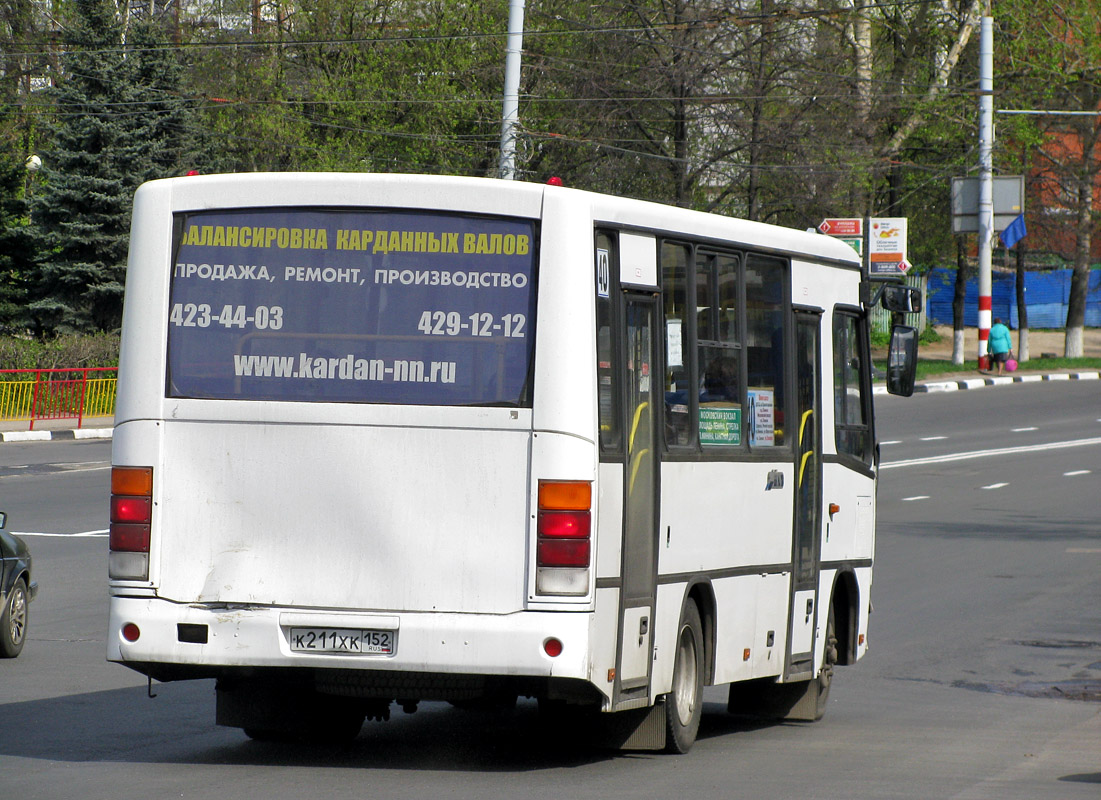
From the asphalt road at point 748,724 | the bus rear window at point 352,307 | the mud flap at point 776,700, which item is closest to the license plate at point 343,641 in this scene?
the asphalt road at point 748,724

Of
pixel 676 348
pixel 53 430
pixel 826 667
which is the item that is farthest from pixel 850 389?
pixel 53 430

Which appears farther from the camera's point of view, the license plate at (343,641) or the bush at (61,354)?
the bush at (61,354)

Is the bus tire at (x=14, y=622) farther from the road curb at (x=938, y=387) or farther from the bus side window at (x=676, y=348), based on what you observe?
the road curb at (x=938, y=387)

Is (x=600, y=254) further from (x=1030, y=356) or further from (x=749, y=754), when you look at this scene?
(x=1030, y=356)

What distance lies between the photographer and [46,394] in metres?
31.5

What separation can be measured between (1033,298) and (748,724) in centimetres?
6165

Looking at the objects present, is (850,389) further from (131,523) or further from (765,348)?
(131,523)

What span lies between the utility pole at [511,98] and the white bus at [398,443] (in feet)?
58.3

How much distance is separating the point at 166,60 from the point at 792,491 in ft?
114

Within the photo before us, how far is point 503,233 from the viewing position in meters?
7.02

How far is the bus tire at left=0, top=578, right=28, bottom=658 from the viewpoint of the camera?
36.1ft

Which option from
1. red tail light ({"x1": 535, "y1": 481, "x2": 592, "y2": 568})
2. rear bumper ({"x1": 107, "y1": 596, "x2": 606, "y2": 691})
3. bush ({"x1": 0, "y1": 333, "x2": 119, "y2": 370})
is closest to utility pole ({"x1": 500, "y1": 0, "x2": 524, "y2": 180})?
bush ({"x1": 0, "y1": 333, "x2": 119, "y2": 370})

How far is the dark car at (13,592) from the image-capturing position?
A: 434 inches

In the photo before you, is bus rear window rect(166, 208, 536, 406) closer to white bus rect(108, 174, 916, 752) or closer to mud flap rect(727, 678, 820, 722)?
white bus rect(108, 174, 916, 752)
